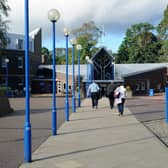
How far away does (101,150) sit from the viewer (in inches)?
398

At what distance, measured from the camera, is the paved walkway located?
8.45 metres

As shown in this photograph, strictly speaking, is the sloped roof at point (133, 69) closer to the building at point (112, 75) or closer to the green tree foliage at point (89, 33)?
the building at point (112, 75)

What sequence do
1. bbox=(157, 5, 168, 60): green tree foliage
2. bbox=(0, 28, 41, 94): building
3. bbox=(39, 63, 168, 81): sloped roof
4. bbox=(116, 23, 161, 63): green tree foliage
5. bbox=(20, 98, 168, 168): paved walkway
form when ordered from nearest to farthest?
bbox=(20, 98, 168, 168): paved walkway < bbox=(157, 5, 168, 60): green tree foliage < bbox=(39, 63, 168, 81): sloped roof < bbox=(0, 28, 41, 94): building < bbox=(116, 23, 161, 63): green tree foliage

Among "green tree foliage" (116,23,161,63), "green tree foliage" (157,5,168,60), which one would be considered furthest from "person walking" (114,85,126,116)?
"green tree foliage" (116,23,161,63)

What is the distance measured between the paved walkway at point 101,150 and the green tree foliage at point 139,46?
7973 centimetres

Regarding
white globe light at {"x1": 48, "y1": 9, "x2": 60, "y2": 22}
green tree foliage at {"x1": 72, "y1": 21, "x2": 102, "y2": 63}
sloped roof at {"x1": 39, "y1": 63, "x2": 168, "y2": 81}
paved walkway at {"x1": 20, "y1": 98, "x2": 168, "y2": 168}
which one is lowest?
paved walkway at {"x1": 20, "y1": 98, "x2": 168, "y2": 168}

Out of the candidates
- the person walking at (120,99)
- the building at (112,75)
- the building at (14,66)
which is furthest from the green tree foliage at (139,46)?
the person walking at (120,99)

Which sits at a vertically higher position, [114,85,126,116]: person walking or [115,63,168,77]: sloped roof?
[115,63,168,77]: sloped roof

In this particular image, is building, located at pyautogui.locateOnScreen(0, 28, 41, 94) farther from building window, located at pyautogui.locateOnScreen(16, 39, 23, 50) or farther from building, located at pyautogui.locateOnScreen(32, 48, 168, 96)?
building, located at pyautogui.locateOnScreen(32, 48, 168, 96)

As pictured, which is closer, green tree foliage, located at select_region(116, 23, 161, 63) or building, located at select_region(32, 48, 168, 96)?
building, located at select_region(32, 48, 168, 96)

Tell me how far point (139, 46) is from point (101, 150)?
3360 inches

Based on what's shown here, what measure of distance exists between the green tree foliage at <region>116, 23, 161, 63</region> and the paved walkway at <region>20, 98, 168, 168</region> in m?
79.7

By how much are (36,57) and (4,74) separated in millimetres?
9698

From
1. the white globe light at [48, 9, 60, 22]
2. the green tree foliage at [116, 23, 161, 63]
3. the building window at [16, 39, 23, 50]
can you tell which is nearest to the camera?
the white globe light at [48, 9, 60, 22]
